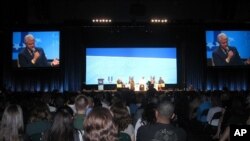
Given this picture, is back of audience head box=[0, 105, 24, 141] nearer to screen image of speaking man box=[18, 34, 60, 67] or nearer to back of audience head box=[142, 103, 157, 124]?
back of audience head box=[142, 103, 157, 124]

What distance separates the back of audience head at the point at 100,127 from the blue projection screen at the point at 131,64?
18.3 m

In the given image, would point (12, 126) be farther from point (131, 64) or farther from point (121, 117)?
point (131, 64)

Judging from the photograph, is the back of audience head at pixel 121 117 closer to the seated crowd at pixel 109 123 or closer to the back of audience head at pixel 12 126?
the seated crowd at pixel 109 123

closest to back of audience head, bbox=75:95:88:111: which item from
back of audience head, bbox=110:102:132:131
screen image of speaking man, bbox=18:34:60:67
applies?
back of audience head, bbox=110:102:132:131

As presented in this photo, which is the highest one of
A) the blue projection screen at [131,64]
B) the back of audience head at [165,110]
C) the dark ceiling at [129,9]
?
the dark ceiling at [129,9]

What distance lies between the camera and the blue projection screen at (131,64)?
21.4 meters

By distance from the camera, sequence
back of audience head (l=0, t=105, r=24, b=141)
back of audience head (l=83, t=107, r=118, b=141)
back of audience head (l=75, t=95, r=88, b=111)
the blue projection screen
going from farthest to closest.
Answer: the blue projection screen, back of audience head (l=75, t=95, r=88, b=111), back of audience head (l=0, t=105, r=24, b=141), back of audience head (l=83, t=107, r=118, b=141)

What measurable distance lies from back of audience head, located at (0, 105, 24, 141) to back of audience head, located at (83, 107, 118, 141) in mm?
1151

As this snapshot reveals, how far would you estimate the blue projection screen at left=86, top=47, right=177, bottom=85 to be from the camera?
843 inches

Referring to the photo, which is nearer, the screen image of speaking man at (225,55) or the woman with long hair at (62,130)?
the woman with long hair at (62,130)

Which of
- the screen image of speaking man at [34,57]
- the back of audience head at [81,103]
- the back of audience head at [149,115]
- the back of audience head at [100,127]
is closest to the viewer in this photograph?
the back of audience head at [100,127]

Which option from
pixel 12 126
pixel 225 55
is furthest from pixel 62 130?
pixel 225 55

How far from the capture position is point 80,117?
5.41 meters

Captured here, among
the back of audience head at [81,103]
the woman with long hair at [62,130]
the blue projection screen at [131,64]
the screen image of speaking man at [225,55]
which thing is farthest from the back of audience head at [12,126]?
the blue projection screen at [131,64]
